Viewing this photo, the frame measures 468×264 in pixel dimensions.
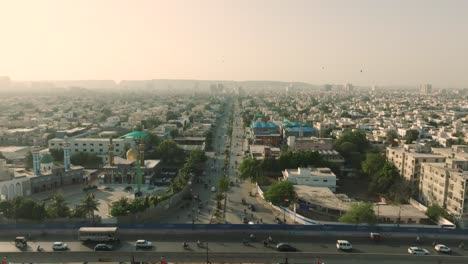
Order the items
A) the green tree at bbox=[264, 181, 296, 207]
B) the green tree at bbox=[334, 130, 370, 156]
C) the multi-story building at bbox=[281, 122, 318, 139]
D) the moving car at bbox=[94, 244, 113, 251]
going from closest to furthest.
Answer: the moving car at bbox=[94, 244, 113, 251] → the green tree at bbox=[264, 181, 296, 207] → the green tree at bbox=[334, 130, 370, 156] → the multi-story building at bbox=[281, 122, 318, 139]

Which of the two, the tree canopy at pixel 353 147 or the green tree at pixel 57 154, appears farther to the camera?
the green tree at pixel 57 154

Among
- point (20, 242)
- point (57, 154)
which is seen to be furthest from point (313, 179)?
point (57, 154)

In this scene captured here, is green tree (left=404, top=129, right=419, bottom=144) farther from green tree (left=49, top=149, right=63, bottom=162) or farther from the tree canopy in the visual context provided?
green tree (left=49, top=149, right=63, bottom=162)

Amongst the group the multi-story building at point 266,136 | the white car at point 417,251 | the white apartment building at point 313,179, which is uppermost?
the multi-story building at point 266,136

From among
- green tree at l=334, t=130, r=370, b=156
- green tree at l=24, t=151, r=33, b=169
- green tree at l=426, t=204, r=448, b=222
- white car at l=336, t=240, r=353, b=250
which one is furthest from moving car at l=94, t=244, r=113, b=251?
green tree at l=334, t=130, r=370, b=156

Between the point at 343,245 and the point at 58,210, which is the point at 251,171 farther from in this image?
the point at 58,210

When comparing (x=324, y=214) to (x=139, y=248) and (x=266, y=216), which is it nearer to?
(x=266, y=216)

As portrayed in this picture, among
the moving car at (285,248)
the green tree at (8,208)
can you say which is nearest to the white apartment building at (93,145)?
the green tree at (8,208)

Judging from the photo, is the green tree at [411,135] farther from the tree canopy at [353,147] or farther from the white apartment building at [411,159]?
the white apartment building at [411,159]
